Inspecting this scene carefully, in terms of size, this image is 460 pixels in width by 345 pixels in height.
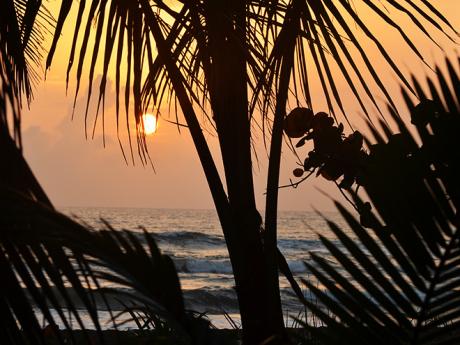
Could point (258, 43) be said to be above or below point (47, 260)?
above

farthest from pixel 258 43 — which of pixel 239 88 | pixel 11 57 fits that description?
pixel 11 57

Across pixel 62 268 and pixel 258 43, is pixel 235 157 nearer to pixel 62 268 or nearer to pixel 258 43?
pixel 258 43

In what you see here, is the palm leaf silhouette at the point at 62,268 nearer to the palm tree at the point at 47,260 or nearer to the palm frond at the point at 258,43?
the palm tree at the point at 47,260

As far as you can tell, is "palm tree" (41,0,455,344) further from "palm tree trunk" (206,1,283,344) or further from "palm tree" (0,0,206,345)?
"palm tree" (0,0,206,345)

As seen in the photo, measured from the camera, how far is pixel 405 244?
42.1 inches

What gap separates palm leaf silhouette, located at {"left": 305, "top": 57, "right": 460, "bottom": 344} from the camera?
1066 mm

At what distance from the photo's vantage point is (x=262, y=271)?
2.28 meters

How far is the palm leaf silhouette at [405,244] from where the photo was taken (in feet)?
3.50

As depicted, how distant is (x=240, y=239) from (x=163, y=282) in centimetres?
124

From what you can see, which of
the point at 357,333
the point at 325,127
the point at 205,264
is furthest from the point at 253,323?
the point at 205,264

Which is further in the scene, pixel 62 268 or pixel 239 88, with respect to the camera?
pixel 239 88

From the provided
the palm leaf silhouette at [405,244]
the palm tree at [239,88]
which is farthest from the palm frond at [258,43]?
the palm leaf silhouette at [405,244]

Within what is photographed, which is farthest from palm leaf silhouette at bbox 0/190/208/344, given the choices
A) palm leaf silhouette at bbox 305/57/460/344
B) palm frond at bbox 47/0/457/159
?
palm frond at bbox 47/0/457/159

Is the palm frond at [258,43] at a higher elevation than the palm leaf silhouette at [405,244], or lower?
higher
